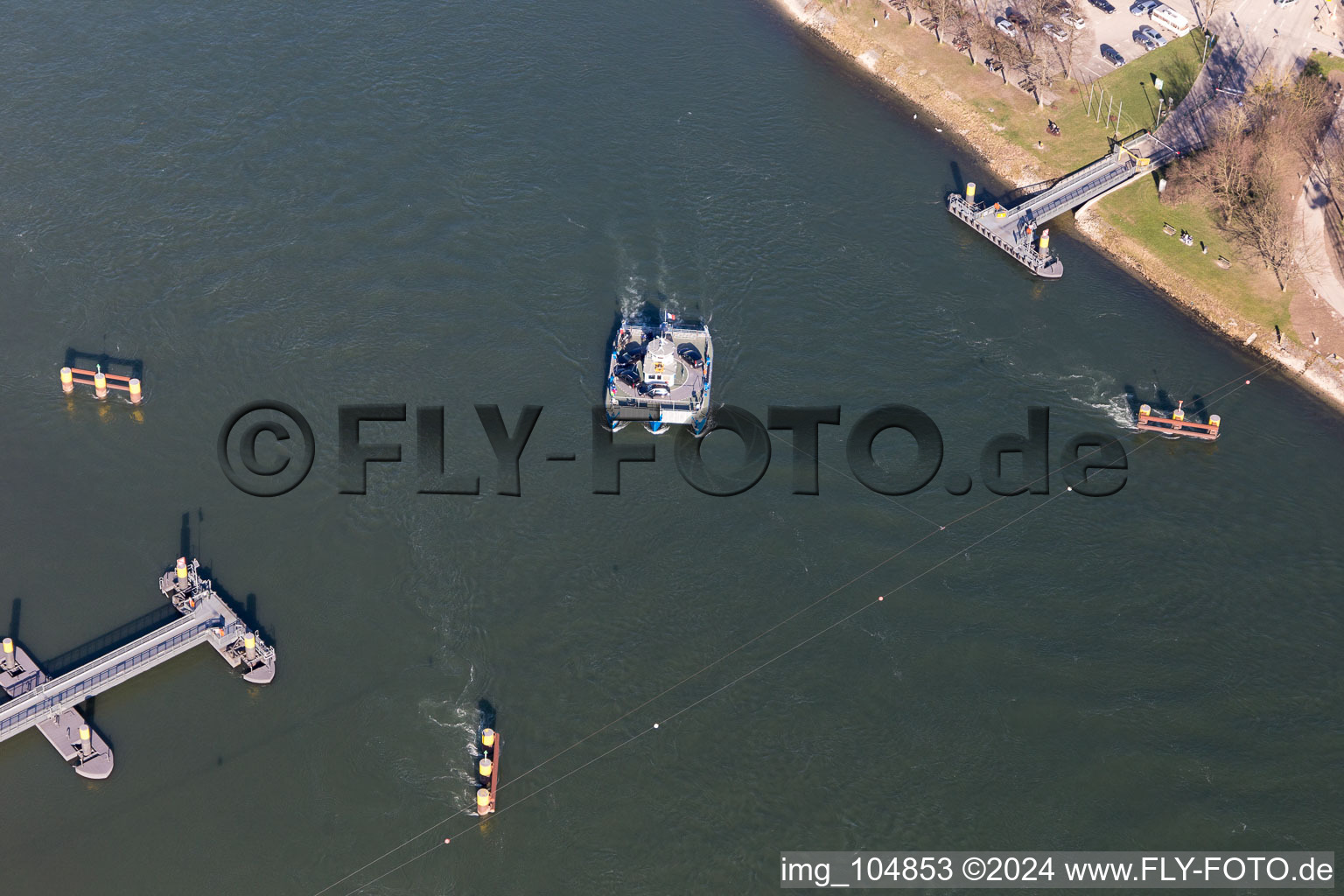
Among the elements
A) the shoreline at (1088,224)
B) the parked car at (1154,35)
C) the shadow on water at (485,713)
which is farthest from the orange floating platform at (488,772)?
the parked car at (1154,35)

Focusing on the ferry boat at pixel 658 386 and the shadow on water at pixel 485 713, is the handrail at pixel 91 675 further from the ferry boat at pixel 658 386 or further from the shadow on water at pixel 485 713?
the ferry boat at pixel 658 386

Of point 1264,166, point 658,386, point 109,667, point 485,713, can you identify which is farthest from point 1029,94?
point 109,667

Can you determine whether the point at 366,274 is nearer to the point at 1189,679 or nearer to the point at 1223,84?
the point at 1189,679

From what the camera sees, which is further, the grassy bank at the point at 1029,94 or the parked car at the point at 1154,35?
the parked car at the point at 1154,35

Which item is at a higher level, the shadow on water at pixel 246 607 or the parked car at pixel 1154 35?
the parked car at pixel 1154 35

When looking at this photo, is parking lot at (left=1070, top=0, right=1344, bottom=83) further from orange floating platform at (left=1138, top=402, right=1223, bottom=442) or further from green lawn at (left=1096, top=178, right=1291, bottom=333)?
orange floating platform at (left=1138, top=402, right=1223, bottom=442)

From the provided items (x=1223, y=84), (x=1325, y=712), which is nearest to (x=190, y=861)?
(x=1325, y=712)

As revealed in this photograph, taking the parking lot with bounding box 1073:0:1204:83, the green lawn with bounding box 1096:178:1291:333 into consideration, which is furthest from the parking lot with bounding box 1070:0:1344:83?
the green lawn with bounding box 1096:178:1291:333
